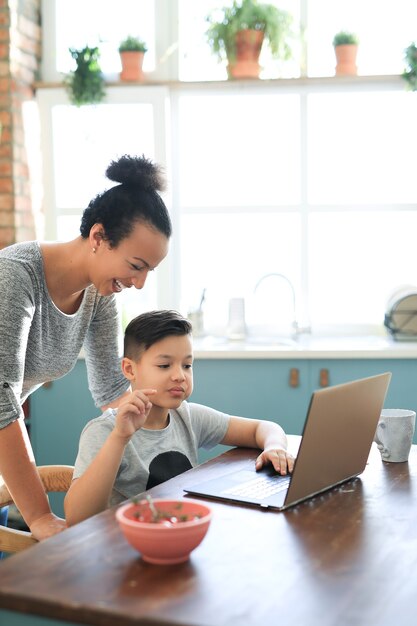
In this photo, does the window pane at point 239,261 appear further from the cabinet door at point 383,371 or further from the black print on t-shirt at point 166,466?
the black print on t-shirt at point 166,466

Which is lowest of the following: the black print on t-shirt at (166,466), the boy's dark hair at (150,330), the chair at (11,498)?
the chair at (11,498)

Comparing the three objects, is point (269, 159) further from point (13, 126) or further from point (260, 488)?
point (260, 488)

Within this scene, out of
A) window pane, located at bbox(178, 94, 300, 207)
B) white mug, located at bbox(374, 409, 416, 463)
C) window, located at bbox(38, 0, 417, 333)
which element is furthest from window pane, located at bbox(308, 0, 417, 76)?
white mug, located at bbox(374, 409, 416, 463)

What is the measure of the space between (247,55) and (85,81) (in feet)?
2.61

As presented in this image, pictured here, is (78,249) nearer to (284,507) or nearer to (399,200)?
(284,507)

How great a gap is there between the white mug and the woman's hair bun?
2.56ft

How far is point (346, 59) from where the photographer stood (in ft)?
14.1

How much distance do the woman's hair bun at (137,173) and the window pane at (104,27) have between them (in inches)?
95.9

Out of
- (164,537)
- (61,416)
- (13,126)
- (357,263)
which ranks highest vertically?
(13,126)

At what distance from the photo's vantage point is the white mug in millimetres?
2064

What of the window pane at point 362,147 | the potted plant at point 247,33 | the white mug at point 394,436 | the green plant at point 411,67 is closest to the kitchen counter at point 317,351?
the window pane at point 362,147

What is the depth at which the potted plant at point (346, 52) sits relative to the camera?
4.26 metres

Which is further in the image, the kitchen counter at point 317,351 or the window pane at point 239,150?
the window pane at point 239,150

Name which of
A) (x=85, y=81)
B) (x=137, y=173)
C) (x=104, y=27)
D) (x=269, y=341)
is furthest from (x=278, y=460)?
(x=104, y=27)
